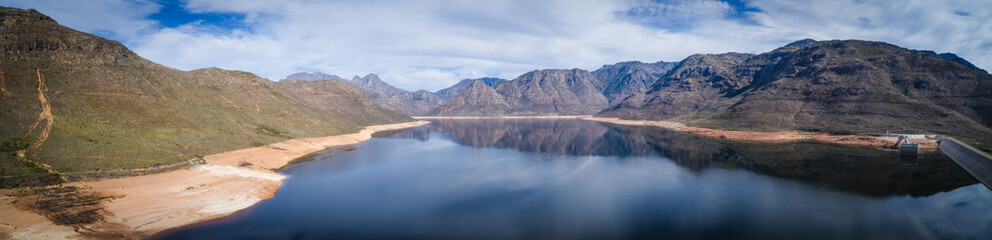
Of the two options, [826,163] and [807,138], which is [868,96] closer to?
[807,138]

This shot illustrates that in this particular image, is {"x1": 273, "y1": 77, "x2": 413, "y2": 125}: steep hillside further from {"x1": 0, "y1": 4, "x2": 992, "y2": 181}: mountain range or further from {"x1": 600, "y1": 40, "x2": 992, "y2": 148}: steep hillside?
{"x1": 600, "y1": 40, "x2": 992, "y2": 148}: steep hillside

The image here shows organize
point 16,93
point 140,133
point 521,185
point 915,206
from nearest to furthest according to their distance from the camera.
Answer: point 915,206
point 521,185
point 16,93
point 140,133

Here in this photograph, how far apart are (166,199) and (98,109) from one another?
34144 mm

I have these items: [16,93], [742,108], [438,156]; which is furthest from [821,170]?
[16,93]

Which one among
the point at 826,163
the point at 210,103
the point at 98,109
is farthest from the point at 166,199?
the point at 826,163

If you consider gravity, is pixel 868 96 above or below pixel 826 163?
above

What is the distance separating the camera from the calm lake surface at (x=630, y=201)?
1018 inches

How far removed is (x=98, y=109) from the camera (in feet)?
166

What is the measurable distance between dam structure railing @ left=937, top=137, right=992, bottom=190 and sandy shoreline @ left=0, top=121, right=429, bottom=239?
78891 mm

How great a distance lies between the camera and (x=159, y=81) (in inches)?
2766

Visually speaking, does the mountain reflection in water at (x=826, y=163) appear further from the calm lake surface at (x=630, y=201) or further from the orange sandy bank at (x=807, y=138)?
the orange sandy bank at (x=807, y=138)

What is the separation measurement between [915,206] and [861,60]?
112m

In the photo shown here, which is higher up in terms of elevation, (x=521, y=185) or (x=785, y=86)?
(x=785, y=86)

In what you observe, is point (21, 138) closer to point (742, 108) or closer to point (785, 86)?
point (742, 108)
